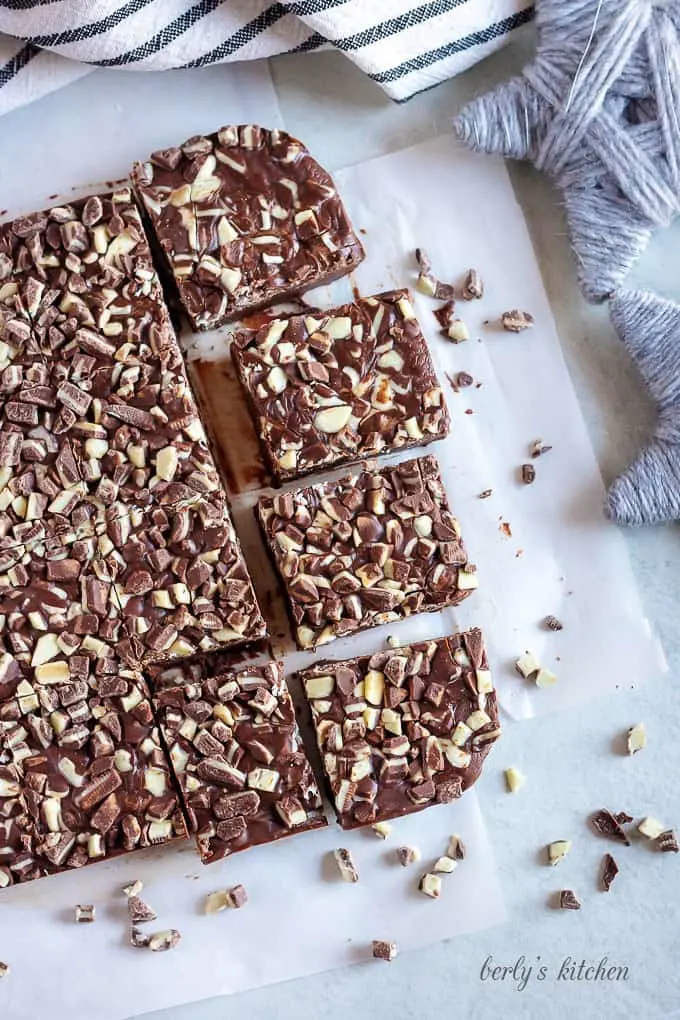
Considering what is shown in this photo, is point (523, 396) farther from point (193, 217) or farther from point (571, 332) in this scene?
point (193, 217)

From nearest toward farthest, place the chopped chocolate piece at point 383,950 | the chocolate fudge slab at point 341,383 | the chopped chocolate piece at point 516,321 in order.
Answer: the chocolate fudge slab at point 341,383, the chopped chocolate piece at point 383,950, the chopped chocolate piece at point 516,321

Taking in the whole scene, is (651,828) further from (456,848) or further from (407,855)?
(407,855)

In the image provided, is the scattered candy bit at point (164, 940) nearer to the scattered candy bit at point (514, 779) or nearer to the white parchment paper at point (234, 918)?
the white parchment paper at point (234, 918)

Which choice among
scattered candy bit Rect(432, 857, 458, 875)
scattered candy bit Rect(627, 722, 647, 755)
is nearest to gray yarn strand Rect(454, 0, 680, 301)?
scattered candy bit Rect(627, 722, 647, 755)

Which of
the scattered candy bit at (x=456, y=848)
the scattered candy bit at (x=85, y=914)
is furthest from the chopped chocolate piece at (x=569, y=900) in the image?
the scattered candy bit at (x=85, y=914)

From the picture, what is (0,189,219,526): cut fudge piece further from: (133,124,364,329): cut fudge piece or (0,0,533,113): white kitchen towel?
(0,0,533,113): white kitchen towel

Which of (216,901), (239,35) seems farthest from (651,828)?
(239,35)
